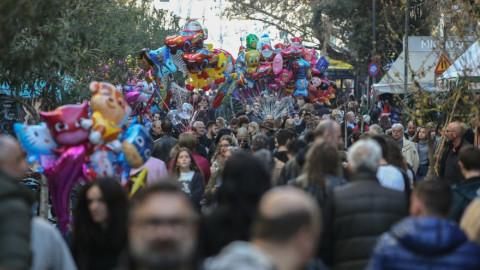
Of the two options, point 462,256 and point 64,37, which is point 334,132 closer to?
point 462,256

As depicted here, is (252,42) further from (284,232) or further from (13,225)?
(284,232)

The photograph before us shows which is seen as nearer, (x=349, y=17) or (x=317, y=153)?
(x=317, y=153)

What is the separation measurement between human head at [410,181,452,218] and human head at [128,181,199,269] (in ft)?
7.68

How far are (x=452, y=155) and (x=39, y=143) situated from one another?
5685mm

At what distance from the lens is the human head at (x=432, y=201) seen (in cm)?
603

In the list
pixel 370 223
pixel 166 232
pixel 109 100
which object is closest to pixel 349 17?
pixel 109 100

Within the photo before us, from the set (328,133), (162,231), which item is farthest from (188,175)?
(162,231)

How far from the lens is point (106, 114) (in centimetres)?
966

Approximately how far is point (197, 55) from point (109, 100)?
16.4 metres

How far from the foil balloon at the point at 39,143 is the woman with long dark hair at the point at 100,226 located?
218 cm

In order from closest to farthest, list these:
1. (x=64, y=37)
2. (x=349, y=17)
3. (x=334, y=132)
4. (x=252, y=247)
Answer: (x=252, y=247), (x=334, y=132), (x=64, y=37), (x=349, y=17)

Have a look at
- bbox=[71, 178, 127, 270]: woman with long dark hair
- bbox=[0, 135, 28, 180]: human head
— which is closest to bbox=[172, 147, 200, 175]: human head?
bbox=[71, 178, 127, 270]: woman with long dark hair

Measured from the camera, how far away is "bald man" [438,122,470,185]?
12664 millimetres

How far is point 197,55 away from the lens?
85.5ft
